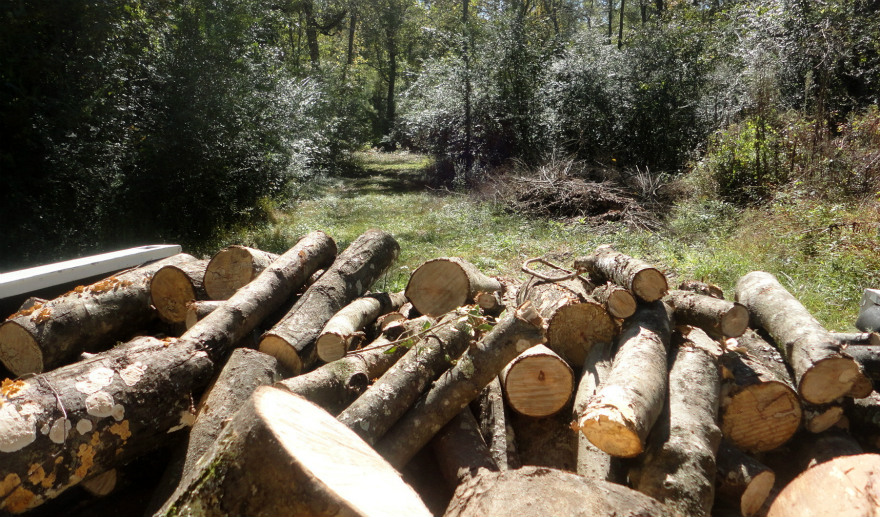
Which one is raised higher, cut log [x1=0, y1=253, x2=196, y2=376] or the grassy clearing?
cut log [x1=0, y1=253, x2=196, y2=376]

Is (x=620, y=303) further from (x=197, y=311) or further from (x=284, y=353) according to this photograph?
(x=197, y=311)

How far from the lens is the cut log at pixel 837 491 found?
2.08 m

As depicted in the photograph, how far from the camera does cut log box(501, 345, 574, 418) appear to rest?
134 inches

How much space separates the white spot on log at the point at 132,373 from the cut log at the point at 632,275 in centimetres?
307

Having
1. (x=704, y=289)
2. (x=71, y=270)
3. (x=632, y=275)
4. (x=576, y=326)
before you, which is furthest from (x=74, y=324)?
(x=704, y=289)

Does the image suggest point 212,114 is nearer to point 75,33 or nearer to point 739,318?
point 75,33

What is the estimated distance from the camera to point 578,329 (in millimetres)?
3973

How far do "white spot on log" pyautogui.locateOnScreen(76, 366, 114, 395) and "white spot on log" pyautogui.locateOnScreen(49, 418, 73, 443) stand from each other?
18 cm

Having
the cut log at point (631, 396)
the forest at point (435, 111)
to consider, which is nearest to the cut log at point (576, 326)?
the cut log at point (631, 396)

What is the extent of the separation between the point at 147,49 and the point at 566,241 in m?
6.94

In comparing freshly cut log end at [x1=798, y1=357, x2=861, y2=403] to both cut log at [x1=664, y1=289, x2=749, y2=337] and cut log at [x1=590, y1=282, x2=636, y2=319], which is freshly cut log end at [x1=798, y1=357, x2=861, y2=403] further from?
cut log at [x1=590, y1=282, x2=636, y2=319]

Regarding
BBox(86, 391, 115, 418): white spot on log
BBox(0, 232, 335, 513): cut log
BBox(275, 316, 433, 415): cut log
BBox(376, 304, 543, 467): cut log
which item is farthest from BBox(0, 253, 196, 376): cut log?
BBox(376, 304, 543, 467): cut log

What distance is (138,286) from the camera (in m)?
4.72

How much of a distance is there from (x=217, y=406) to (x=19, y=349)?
189cm
